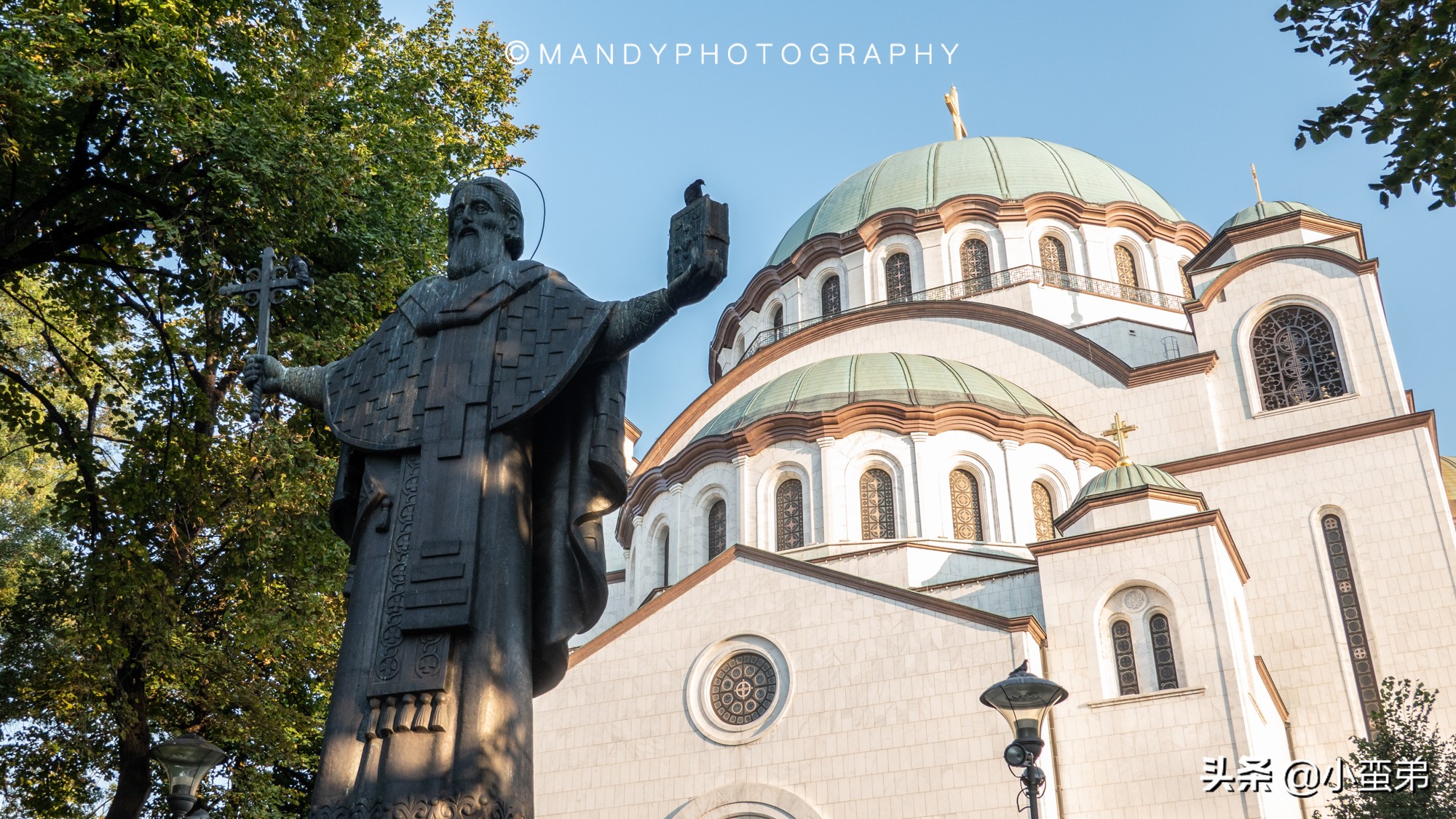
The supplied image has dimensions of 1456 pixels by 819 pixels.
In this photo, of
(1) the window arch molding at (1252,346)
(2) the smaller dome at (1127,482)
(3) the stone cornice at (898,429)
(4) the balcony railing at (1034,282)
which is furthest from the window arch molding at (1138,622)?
(4) the balcony railing at (1034,282)

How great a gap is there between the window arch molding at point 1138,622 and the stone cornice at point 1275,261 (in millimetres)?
7924

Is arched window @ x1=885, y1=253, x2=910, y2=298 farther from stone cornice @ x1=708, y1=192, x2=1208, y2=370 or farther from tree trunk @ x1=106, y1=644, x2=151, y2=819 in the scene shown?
tree trunk @ x1=106, y1=644, x2=151, y2=819

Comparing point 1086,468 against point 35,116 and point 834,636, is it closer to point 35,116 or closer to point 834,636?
point 834,636

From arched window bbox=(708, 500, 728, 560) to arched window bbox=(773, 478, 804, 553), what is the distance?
0.96 metres

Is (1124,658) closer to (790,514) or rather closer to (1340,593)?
(1340,593)

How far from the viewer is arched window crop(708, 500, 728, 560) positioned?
896 inches

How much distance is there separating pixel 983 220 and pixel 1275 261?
751 centimetres

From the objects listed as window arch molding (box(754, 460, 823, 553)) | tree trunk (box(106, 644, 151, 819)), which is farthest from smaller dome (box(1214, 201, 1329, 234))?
tree trunk (box(106, 644, 151, 819))

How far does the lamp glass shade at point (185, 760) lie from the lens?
9914 mm

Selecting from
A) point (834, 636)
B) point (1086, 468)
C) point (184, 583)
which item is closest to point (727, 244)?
point (184, 583)

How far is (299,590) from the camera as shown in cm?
1161

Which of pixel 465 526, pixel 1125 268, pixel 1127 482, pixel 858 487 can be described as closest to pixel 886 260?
pixel 1125 268

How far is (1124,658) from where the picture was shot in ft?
57.4

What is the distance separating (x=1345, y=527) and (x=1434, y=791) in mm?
5897
